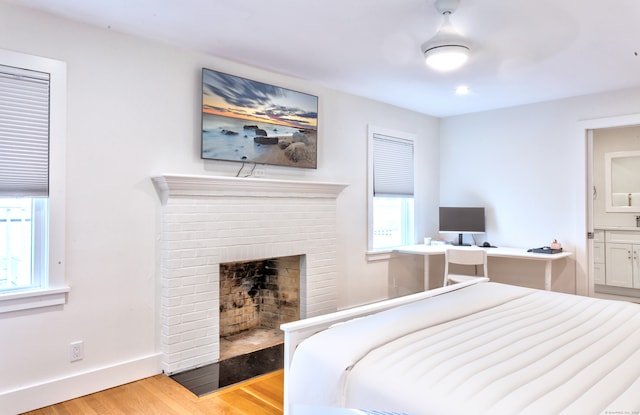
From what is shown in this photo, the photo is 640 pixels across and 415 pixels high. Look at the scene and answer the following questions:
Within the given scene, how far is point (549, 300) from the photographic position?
8.00ft

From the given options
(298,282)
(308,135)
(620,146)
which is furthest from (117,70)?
(620,146)

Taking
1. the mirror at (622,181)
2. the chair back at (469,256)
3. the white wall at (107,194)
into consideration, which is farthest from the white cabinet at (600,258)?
the white wall at (107,194)

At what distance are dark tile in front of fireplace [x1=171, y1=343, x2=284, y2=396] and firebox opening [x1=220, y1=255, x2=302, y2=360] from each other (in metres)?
0.26

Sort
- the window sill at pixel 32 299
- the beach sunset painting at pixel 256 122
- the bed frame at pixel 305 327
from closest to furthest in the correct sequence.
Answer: the bed frame at pixel 305 327, the window sill at pixel 32 299, the beach sunset painting at pixel 256 122

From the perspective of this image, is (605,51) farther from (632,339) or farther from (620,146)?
(620,146)

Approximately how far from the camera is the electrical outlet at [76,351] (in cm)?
254

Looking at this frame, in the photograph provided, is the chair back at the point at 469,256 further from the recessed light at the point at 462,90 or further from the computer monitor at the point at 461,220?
the recessed light at the point at 462,90

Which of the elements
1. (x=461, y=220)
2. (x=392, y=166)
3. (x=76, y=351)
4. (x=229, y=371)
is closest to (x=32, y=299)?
(x=76, y=351)

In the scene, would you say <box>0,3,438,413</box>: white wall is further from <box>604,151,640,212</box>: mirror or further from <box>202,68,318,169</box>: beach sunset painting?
<box>604,151,640,212</box>: mirror

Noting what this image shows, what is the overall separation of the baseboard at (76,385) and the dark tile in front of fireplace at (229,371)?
0.23m

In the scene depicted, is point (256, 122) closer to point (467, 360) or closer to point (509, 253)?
point (467, 360)

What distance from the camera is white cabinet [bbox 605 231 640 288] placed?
5031mm

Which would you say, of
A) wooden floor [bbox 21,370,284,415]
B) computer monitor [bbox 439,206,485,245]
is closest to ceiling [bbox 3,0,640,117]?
computer monitor [bbox 439,206,485,245]

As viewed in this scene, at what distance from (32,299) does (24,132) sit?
0.98 m
